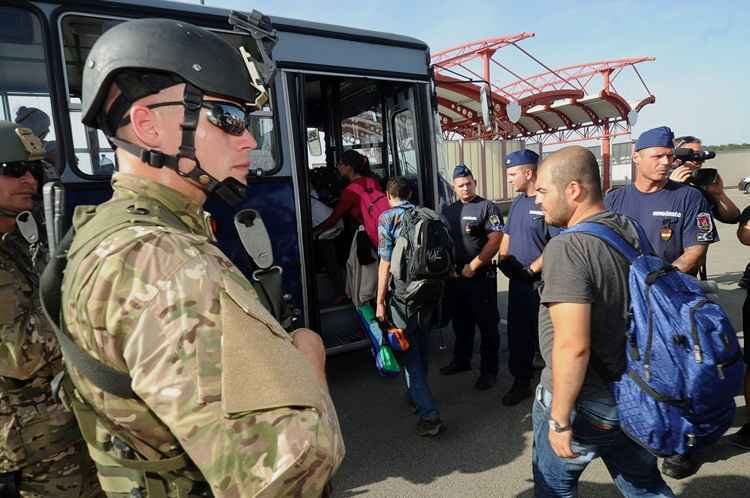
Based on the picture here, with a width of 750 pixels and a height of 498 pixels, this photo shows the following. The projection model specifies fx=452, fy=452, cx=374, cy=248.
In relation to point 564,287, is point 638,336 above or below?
below

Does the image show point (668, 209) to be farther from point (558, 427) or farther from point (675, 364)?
point (558, 427)

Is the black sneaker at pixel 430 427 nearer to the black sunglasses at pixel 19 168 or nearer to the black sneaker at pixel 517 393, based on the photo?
the black sneaker at pixel 517 393

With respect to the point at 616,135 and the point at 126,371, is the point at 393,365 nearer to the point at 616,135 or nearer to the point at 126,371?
the point at 126,371

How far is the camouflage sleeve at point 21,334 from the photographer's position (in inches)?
62.7

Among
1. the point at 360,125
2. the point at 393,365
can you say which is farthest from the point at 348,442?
the point at 360,125

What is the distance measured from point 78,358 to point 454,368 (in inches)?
154

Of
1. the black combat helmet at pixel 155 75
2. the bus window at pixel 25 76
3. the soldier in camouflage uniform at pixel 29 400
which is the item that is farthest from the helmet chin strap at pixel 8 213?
the black combat helmet at pixel 155 75

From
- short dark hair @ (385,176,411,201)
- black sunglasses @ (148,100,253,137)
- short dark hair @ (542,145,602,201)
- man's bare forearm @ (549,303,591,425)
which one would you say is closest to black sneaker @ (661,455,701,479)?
man's bare forearm @ (549,303,591,425)

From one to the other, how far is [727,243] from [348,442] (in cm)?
1118

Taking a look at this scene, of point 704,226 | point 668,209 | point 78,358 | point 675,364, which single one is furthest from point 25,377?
point 704,226

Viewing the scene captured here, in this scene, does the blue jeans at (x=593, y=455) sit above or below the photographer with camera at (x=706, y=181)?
below

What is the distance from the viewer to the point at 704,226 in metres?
3.15

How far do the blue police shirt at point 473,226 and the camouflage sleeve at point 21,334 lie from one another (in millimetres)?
3155

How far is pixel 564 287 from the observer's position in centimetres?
164
